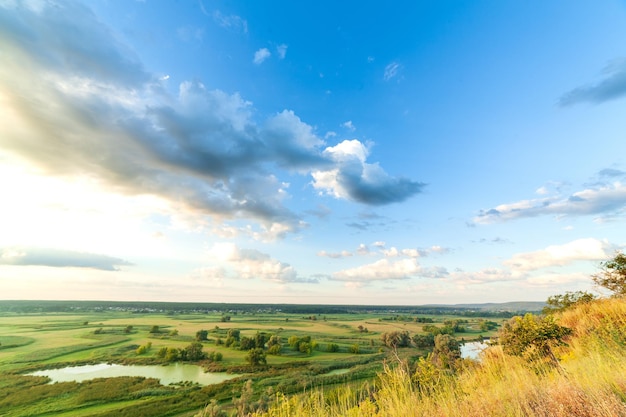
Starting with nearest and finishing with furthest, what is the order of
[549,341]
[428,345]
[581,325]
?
[549,341], [581,325], [428,345]

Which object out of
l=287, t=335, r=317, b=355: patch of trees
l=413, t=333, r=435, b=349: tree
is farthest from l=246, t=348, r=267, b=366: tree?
l=413, t=333, r=435, b=349: tree

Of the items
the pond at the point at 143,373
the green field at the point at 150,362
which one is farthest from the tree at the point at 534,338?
the pond at the point at 143,373

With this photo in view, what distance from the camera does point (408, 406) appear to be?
16.6 feet

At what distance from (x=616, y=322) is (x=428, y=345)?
3529 inches

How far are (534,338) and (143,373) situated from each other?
8878cm

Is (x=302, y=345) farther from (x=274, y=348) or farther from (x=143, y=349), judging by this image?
(x=143, y=349)

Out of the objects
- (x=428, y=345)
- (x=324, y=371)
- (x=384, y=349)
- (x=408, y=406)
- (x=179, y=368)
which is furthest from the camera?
(x=384, y=349)

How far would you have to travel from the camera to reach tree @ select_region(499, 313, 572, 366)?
1117 centimetres

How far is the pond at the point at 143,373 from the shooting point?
217 feet

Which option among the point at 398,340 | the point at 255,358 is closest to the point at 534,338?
the point at 255,358

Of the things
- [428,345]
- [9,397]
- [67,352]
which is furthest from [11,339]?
[428,345]

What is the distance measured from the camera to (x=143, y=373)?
236 feet

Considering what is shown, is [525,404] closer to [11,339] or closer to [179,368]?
[179,368]

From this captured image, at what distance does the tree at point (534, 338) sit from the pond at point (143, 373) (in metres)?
68.6
